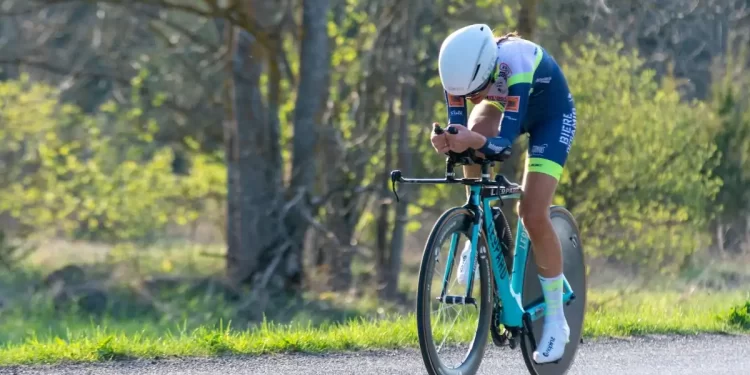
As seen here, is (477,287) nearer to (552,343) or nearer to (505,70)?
(552,343)

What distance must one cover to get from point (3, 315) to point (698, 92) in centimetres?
1614

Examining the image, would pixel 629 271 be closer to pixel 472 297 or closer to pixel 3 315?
pixel 3 315

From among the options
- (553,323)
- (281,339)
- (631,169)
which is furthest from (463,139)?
(631,169)

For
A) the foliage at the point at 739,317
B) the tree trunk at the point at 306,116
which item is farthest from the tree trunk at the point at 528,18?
the foliage at the point at 739,317

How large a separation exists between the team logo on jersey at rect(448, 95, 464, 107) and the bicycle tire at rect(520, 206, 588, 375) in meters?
0.95

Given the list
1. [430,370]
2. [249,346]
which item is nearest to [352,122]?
[249,346]

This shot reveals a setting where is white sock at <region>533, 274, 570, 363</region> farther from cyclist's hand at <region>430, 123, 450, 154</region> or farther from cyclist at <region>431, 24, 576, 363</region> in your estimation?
cyclist's hand at <region>430, 123, 450, 154</region>

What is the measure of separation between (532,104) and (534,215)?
57cm

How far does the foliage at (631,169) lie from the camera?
1420cm


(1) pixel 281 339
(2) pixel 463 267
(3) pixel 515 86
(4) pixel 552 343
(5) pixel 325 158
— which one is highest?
(3) pixel 515 86

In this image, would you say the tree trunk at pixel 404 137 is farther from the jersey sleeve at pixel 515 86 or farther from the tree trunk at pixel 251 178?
the jersey sleeve at pixel 515 86

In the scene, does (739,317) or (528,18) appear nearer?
(739,317)

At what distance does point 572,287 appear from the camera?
6.41 metres

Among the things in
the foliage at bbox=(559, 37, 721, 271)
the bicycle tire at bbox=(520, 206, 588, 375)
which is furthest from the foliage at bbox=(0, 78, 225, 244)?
the bicycle tire at bbox=(520, 206, 588, 375)
